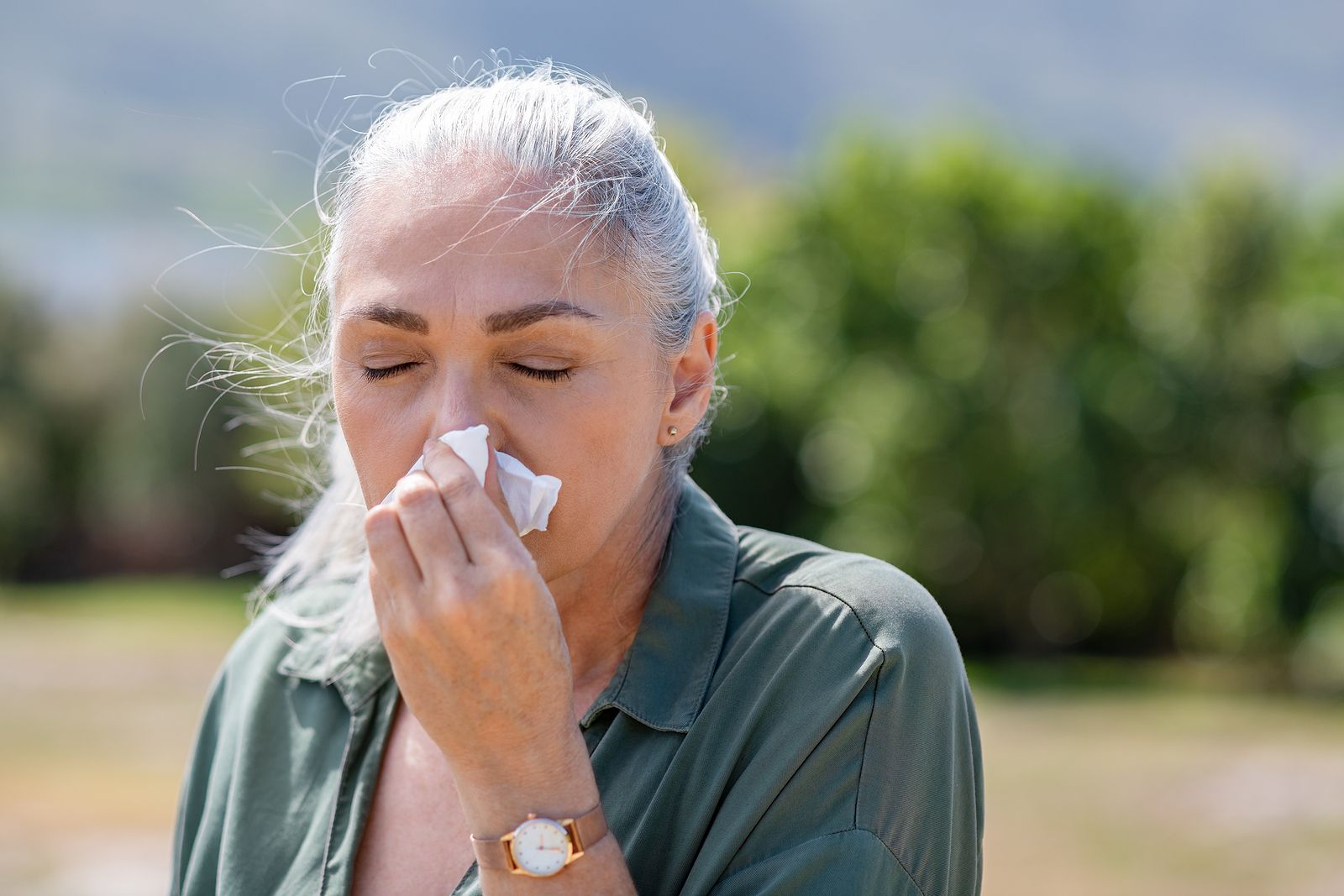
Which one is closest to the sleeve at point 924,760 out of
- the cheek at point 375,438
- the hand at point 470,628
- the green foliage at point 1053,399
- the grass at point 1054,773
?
the hand at point 470,628

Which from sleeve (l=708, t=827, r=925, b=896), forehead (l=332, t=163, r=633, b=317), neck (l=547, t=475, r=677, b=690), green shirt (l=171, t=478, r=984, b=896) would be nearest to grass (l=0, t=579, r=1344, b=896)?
green shirt (l=171, t=478, r=984, b=896)

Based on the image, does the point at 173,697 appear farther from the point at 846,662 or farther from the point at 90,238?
the point at 90,238

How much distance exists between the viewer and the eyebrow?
1.94 meters

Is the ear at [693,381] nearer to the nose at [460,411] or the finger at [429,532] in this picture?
the nose at [460,411]

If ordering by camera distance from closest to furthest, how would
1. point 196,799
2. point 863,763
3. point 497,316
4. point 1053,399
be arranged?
point 863,763 → point 497,316 → point 196,799 → point 1053,399

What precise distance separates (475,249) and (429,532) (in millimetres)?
478

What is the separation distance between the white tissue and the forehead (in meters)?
0.20

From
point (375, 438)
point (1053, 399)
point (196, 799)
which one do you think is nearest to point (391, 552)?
point (375, 438)

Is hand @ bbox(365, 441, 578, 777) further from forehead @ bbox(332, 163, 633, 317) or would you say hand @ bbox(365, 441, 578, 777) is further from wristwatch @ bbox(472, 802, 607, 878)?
forehead @ bbox(332, 163, 633, 317)

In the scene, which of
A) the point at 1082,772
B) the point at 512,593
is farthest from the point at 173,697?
the point at 512,593

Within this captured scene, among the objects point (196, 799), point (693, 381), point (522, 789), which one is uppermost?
point (693, 381)

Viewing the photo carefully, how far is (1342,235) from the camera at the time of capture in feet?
71.8

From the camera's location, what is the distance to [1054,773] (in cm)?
1348

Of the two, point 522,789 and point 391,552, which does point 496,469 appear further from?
point 522,789
